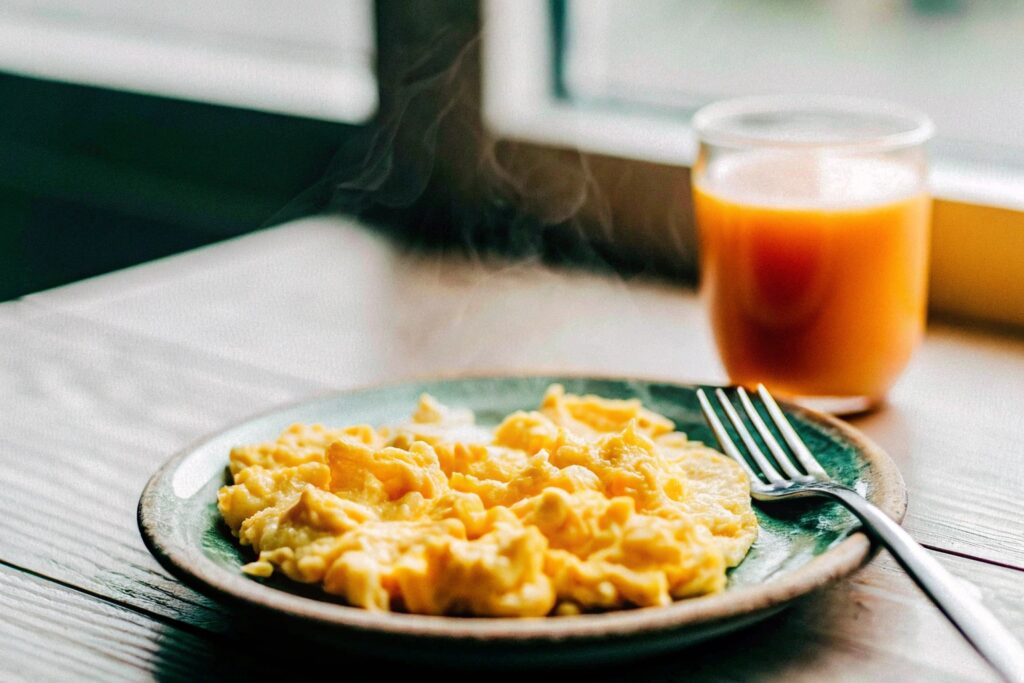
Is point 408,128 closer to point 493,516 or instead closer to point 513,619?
point 493,516

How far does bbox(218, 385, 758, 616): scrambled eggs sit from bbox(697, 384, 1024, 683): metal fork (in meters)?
0.03

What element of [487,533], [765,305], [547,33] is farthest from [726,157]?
[547,33]

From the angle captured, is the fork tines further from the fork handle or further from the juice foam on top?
the juice foam on top

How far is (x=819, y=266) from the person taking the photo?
4.21 ft

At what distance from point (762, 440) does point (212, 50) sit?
86.2 inches

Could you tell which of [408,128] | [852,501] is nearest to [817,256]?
[852,501]

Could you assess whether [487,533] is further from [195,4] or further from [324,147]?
[195,4]

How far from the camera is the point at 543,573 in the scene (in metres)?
0.82

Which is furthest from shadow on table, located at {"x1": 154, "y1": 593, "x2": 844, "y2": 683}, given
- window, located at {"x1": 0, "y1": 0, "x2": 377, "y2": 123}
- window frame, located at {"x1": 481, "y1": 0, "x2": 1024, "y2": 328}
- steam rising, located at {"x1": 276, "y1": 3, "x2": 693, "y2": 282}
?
window, located at {"x1": 0, "y1": 0, "x2": 377, "y2": 123}

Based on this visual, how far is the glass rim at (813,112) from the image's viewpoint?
4.09ft

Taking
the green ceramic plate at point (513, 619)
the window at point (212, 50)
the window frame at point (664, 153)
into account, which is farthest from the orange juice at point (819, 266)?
the window at point (212, 50)

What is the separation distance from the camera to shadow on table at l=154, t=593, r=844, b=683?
811 millimetres

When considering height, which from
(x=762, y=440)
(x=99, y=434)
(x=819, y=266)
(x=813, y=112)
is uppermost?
(x=813, y=112)

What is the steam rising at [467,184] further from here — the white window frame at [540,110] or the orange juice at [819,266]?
the orange juice at [819,266]
